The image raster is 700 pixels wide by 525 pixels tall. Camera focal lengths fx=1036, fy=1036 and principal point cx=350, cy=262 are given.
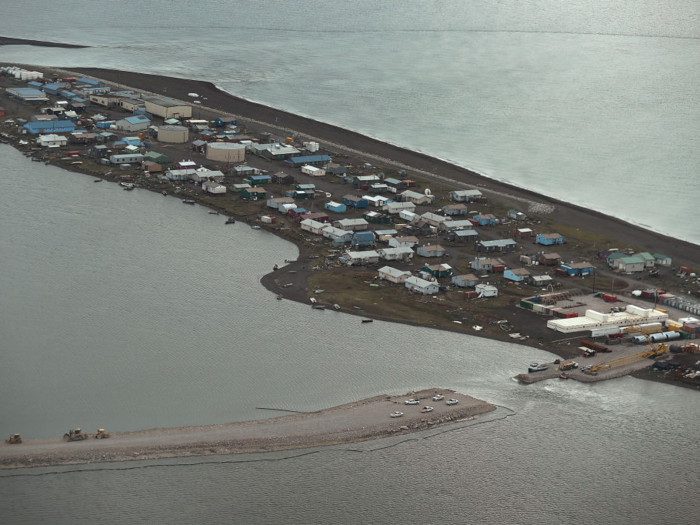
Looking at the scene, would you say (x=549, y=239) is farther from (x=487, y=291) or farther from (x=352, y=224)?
(x=352, y=224)

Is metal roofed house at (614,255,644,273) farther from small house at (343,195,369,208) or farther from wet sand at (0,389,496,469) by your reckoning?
wet sand at (0,389,496,469)

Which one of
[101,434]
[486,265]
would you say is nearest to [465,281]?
[486,265]

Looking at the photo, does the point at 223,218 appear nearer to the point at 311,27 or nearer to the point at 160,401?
the point at 160,401

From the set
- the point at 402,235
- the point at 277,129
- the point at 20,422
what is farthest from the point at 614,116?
the point at 20,422

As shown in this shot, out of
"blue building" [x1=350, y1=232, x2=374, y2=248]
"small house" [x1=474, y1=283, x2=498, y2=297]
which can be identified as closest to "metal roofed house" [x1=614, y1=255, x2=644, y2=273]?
"small house" [x1=474, y1=283, x2=498, y2=297]

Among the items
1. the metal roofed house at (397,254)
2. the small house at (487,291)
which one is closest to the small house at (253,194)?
the metal roofed house at (397,254)

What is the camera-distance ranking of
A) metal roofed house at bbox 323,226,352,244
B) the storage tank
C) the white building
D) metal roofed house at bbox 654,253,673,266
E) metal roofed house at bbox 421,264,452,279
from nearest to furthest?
metal roofed house at bbox 421,264,452,279, metal roofed house at bbox 654,253,673,266, metal roofed house at bbox 323,226,352,244, the white building, the storage tank
